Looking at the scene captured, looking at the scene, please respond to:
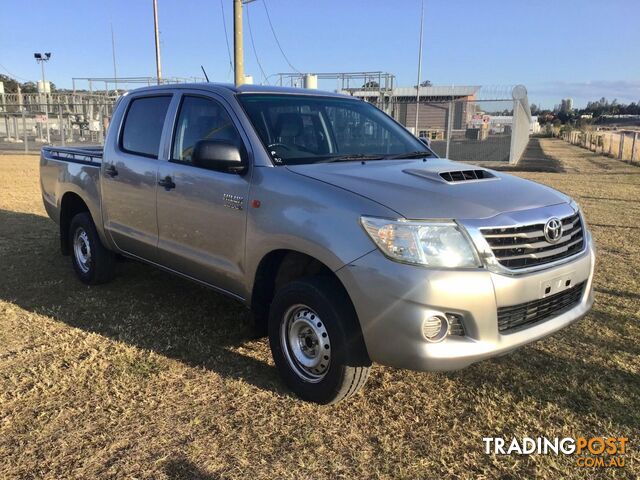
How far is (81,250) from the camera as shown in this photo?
5668 millimetres

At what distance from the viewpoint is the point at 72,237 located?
5723mm

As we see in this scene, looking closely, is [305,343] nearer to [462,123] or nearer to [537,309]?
[537,309]

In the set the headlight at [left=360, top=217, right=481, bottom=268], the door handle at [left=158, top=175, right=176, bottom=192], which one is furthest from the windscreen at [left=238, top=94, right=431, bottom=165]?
the headlight at [left=360, top=217, right=481, bottom=268]

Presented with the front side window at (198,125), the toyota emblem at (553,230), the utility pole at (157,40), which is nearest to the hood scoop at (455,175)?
the toyota emblem at (553,230)

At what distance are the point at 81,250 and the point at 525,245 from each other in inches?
178

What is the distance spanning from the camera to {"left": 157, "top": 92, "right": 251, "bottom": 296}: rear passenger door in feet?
11.9

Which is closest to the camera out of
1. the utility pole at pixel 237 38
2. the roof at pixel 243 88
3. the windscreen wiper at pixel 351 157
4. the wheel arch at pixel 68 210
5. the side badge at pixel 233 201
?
the side badge at pixel 233 201

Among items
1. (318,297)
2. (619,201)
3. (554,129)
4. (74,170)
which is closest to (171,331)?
(318,297)

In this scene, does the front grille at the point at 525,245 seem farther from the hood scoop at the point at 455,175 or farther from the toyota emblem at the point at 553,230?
the hood scoop at the point at 455,175

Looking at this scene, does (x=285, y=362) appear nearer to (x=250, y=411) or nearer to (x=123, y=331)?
(x=250, y=411)

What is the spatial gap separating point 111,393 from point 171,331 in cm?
100

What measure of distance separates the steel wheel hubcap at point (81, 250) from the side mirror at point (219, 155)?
103 inches

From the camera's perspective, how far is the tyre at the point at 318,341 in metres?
2.98

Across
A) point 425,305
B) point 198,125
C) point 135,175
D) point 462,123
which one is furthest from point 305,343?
point 462,123
